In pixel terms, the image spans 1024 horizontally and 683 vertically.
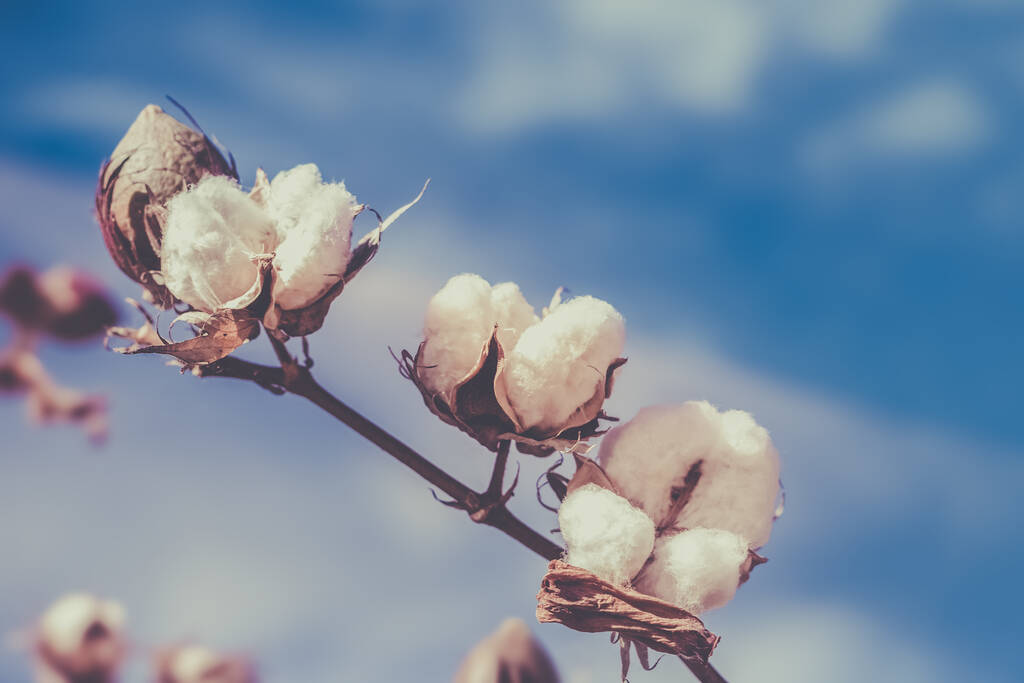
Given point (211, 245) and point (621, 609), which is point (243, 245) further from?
point (621, 609)

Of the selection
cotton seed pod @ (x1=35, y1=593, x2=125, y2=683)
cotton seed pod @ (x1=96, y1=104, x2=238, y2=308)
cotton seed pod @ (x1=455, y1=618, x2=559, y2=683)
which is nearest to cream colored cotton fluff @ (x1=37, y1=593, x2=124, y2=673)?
cotton seed pod @ (x1=35, y1=593, x2=125, y2=683)

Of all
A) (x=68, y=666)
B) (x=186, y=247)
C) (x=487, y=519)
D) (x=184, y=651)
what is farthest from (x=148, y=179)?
(x=68, y=666)

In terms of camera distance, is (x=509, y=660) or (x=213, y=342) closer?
(x=213, y=342)

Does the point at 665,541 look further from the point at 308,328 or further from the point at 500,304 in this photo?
the point at 308,328

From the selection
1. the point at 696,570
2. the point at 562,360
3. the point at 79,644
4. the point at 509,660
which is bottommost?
the point at 79,644

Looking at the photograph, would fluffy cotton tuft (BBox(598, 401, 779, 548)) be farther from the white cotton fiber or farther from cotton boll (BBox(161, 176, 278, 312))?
cotton boll (BBox(161, 176, 278, 312))

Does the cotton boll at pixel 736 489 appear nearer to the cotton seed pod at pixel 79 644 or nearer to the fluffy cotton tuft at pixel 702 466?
the fluffy cotton tuft at pixel 702 466

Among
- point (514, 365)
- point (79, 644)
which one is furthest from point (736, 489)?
point (79, 644)
